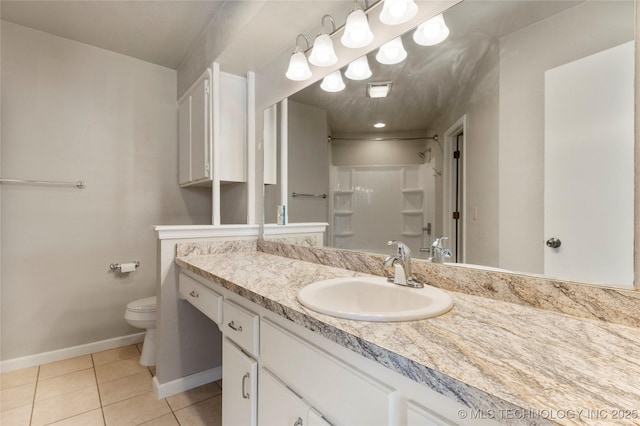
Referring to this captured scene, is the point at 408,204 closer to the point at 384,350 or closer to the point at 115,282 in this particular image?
the point at 384,350

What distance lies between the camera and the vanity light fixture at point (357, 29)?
48.0 inches

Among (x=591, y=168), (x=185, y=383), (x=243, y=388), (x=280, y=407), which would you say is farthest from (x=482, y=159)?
(x=185, y=383)

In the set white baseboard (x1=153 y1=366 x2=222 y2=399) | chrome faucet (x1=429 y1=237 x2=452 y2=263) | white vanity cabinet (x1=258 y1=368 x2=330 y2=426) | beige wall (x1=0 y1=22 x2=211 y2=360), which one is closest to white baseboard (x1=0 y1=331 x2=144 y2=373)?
beige wall (x1=0 y1=22 x2=211 y2=360)

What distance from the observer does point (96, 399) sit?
172 centimetres

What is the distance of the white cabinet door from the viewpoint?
0.80 m

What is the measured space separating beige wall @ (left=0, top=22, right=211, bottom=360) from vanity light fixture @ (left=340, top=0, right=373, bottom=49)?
2.07 meters

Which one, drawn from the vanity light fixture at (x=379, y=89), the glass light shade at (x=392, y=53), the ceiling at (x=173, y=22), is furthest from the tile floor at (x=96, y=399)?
the ceiling at (x=173, y=22)

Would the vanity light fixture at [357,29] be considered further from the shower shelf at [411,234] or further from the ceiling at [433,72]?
the shower shelf at [411,234]

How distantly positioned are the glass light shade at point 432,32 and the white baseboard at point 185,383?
2.14 metres

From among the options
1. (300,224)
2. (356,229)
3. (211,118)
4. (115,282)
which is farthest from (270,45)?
(115,282)

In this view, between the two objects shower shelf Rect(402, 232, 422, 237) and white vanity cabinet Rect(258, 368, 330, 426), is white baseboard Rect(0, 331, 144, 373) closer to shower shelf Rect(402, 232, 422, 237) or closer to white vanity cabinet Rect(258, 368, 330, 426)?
white vanity cabinet Rect(258, 368, 330, 426)

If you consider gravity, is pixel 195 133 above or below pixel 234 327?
above

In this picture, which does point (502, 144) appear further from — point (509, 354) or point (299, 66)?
point (299, 66)

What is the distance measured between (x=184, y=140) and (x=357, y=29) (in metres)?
1.83
